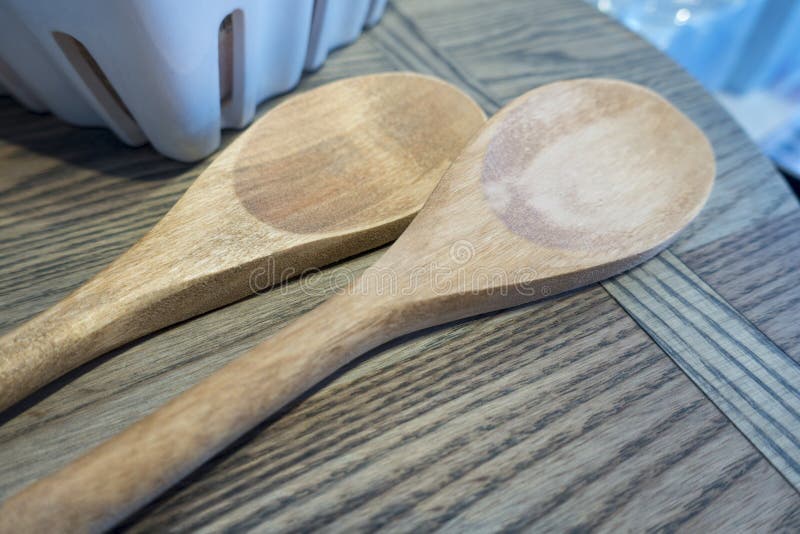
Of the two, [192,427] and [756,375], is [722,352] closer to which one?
[756,375]

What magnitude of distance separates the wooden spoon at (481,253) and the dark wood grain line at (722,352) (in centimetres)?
2

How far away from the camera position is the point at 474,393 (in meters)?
0.32

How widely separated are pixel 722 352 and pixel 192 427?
31cm

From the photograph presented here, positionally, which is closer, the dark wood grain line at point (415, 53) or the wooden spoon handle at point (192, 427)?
the wooden spoon handle at point (192, 427)

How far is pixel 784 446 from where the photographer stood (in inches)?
12.3

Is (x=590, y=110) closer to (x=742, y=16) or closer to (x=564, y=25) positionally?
(x=564, y=25)

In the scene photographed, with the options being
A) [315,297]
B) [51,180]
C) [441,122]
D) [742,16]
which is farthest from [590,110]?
[742,16]

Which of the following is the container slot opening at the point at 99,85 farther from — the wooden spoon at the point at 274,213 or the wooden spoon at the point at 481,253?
the wooden spoon at the point at 481,253

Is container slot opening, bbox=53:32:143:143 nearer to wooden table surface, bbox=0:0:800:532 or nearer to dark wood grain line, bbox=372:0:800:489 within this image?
wooden table surface, bbox=0:0:800:532

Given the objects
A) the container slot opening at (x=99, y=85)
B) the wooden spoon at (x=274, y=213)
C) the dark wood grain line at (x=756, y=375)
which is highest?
the container slot opening at (x=99, y=85)

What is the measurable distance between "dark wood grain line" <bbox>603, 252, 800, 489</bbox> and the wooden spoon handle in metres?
0.18

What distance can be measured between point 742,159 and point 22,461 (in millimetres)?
537

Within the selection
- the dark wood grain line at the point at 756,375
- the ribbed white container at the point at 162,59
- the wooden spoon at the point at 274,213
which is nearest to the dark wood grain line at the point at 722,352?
the dark wood grain line at the point at 756,375

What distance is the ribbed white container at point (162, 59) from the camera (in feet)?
1.02
